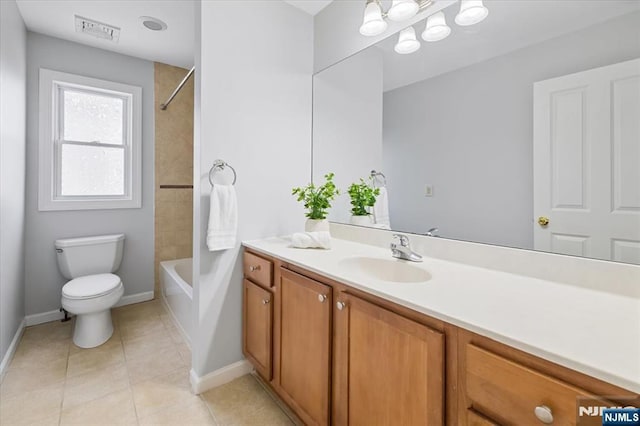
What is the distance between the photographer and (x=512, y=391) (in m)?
0.66

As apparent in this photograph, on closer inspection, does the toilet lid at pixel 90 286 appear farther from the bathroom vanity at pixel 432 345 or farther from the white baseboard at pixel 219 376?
the bathroom vanity at pixel 432 345

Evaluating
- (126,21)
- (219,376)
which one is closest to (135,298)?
(219,376)

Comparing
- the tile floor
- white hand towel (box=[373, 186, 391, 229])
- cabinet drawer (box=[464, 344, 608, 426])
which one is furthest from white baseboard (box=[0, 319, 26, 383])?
cabinet drawer (box=[464, 344, 608, 426])

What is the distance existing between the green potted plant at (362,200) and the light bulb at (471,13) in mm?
925

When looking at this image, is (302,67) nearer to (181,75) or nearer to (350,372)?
(181,75)

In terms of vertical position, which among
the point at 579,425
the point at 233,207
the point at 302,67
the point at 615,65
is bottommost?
the point at 579,425

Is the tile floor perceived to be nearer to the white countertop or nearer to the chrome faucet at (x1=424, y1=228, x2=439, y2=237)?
the white countertop

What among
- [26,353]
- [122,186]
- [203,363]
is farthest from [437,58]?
[26,353]

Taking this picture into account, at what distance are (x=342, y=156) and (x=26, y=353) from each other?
8.60 feet

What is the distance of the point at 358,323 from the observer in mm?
1058

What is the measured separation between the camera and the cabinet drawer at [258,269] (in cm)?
157

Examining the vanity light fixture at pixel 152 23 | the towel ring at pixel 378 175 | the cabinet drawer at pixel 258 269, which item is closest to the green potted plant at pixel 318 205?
the towel ring at pixel 378 175

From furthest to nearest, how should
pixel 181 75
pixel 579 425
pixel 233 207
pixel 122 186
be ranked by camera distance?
pixel 181 75 → pixel 122 186 → pixel 233 207 → pixel 579 425

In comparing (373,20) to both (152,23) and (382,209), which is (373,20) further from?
(152,23)
